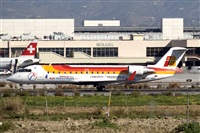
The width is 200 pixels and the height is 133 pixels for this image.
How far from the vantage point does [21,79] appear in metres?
73.9

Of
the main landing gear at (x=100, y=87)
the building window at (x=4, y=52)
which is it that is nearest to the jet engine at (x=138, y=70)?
the main landing gear at (x=100, y=87)

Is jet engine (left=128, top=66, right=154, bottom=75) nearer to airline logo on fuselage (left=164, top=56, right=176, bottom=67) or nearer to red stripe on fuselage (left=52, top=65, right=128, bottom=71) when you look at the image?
red stripe on fuselage (left=52, top=65, right=128, bottom=71)

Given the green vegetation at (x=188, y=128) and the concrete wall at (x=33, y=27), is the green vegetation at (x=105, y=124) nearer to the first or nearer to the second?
the green vegetation at (x=188, y=128)

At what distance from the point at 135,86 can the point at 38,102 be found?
84.9 ft

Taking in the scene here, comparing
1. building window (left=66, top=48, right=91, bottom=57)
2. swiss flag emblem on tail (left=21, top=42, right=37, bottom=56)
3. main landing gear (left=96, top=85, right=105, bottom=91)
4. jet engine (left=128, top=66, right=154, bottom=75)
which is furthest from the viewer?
building window (left=66, top=48, right=91, bottom=57)

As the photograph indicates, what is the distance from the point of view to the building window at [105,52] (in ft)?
429

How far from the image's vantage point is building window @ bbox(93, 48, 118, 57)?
5153 inches

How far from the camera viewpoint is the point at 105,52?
431 ft

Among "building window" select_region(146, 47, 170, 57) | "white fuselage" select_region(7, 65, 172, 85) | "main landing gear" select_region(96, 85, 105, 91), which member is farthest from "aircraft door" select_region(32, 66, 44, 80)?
"building window" select_region(146, 47, 170, 57)

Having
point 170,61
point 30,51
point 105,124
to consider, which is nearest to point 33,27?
point 30,51

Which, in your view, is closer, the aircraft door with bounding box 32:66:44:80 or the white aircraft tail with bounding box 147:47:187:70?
the aircraft door with bounding box 32:66:44:80

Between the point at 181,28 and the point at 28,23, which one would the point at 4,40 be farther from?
the point at 181,28

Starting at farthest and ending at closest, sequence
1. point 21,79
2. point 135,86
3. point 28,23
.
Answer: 1. point 28,23
2. point 135,86
3. point 21,79

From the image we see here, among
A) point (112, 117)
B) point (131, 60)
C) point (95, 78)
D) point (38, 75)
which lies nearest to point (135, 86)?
point (95, 78)
